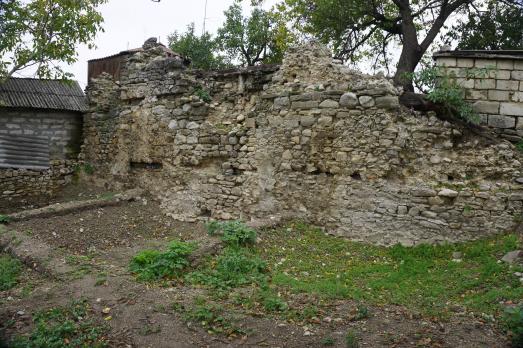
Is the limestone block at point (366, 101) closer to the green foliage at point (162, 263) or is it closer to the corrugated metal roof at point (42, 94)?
the green foliage at point (162, 263)

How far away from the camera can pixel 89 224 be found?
848cm

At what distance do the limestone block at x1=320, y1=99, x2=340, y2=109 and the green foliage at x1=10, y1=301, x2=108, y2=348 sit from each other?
193 inches

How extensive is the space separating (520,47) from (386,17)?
4.76 metres

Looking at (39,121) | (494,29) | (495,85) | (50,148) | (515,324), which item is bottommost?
(515,324)

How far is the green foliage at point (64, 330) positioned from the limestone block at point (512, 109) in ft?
21.5

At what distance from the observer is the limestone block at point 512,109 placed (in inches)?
280

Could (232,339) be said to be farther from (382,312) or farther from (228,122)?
(228,122)

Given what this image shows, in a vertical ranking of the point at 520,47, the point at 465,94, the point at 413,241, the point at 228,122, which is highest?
the point at 520,47

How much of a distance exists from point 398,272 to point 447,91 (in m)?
3.04

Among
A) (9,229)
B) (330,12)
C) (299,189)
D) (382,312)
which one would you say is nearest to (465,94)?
(299,189)

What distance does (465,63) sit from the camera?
24.2 ft

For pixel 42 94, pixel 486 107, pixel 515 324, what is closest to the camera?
pixel 515 324

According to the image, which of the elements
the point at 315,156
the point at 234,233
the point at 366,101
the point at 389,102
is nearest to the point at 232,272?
the point at 234,233

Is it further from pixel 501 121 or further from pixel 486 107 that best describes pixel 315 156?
pixel 501 121
